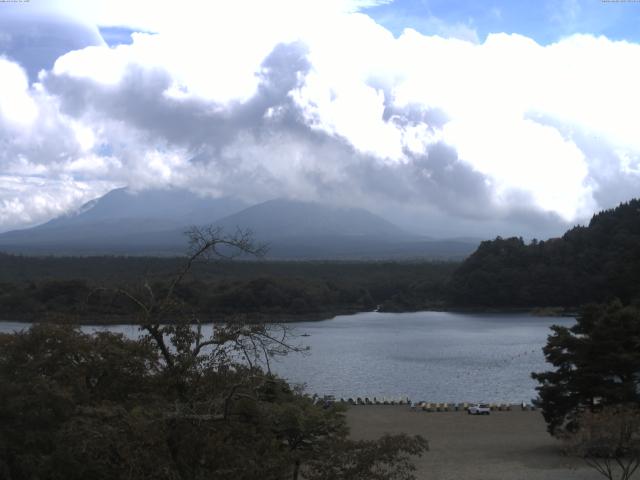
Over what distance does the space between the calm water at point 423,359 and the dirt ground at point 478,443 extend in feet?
8.28

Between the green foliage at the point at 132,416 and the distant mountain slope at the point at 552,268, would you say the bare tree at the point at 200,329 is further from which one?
→ the distant mountain slope at the point at 552,268

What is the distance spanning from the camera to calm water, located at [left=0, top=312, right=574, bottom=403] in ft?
65.2

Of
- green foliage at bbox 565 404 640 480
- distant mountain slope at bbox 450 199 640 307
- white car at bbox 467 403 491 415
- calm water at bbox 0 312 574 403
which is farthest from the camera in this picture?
distant mountain slope at bbox 450 199 640 307

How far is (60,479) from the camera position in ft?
15.9

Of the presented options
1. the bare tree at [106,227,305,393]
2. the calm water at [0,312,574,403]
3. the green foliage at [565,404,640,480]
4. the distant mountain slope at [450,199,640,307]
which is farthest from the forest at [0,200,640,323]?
the bare tree at [106,227,305,393]

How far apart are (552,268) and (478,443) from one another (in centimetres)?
3510

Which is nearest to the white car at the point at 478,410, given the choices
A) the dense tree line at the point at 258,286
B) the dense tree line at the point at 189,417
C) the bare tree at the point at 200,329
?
the dense tree line at the point at 189,417

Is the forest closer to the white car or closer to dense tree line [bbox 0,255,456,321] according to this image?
dense tree line [bbox 0,255,456,321]

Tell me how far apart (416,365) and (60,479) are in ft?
66.9

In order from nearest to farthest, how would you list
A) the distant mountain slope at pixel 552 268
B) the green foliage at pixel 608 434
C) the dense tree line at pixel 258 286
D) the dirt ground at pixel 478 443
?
the green foliage at pixel 608 434, the dirt ground at pixel 478 443, the dense tree line at pixel 258 286, the distant mountain slope at pixel 552 268

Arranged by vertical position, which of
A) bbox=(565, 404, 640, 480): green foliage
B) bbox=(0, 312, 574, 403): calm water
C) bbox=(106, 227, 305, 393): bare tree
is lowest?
bbox=(0, 312, 574, 403): calm water

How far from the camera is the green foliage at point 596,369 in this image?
10664 mm

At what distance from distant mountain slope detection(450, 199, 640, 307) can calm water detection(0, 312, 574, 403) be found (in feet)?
15.3

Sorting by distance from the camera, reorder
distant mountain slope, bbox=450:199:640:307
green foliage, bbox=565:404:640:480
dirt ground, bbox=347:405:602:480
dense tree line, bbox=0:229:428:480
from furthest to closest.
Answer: distant mountain slope, bbox=450:199:640:307 → dirt ground, bbox=347:405:602:480 → green foliage, bbox=565:404:640:480 → dense tree line, bbox=0:229:428:480
